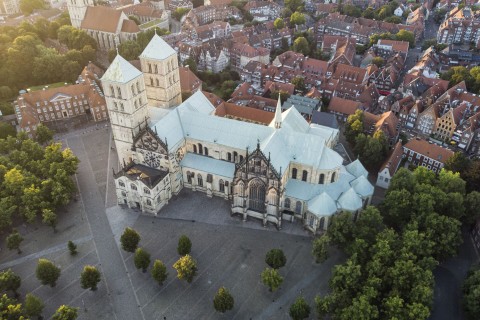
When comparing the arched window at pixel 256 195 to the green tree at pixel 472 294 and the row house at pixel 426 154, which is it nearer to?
the green tree at pixel 472 294

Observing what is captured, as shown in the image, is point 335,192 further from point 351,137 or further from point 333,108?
point 333,108

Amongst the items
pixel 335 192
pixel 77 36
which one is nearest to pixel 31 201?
pixel 335 192

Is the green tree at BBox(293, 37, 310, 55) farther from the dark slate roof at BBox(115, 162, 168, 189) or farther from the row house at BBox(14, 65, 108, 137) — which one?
the dark slate roof at BBox(115, 162, 168, 189)

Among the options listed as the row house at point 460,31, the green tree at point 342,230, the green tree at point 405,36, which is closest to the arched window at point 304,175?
the green tree at point 342,230

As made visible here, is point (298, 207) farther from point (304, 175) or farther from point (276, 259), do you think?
point (276, 259)

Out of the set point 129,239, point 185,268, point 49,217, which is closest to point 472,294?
point 185,268

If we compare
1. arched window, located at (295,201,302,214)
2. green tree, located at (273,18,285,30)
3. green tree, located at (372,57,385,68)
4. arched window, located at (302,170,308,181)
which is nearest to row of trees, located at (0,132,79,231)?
arched window, located at (295,201,302,214)
